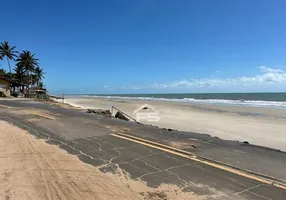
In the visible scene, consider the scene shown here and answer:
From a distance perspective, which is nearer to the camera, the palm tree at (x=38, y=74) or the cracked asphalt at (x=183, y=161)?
the cracked asphalt at (x=183, y=161)

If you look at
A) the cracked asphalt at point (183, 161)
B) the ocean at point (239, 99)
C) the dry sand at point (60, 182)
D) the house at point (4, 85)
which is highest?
the house at point (4, 85)

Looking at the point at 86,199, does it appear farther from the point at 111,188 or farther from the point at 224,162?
the point at 224,162

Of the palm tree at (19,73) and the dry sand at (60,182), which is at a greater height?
Answer: the palm tree at (19,73)

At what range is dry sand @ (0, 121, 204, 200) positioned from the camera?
4059 mm

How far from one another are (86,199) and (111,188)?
553 millimetres

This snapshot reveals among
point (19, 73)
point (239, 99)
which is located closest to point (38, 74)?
point (19, 73)

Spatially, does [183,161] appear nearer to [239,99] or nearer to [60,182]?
[60,182]

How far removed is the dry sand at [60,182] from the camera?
406 centimetres

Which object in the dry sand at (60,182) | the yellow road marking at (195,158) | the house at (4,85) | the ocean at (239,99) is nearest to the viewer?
the dry sand at (60,182)

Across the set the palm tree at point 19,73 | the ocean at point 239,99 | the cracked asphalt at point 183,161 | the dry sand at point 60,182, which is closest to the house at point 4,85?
the palm tree at point 19,73

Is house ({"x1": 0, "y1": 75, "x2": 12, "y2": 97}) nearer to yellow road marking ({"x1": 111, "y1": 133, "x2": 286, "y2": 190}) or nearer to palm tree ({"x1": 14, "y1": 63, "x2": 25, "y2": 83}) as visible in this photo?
palm tree ({"x1": 14, "y1": 63, "x2": 25, "y2": 83})

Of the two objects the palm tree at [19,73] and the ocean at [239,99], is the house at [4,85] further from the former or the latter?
the ocean at [239,99]

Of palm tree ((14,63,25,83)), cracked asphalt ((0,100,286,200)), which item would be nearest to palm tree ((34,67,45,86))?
palm tree ((14,63,25,83))

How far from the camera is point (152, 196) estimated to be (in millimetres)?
4059
